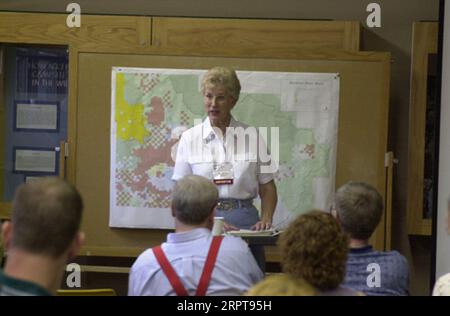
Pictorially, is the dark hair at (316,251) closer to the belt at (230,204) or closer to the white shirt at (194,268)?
the white shirt at (194,268)

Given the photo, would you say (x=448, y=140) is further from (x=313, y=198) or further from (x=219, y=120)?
(x=219, y=120)

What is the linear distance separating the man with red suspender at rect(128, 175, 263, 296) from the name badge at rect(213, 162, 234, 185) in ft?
4.63

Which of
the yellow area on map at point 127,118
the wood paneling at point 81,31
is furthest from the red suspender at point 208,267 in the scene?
the wood paneling at point 81,31

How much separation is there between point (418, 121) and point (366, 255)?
2620 mm

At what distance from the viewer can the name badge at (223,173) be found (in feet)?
15.1

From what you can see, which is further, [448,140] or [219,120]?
[448,140]

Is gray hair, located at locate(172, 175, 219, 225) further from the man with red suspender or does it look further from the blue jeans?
the blue jeans

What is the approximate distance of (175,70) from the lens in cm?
571

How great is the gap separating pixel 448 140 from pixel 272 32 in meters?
1.40

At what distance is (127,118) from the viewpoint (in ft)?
18.9

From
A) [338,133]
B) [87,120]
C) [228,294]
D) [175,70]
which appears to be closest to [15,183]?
[87,120]

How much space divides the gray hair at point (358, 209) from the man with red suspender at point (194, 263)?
0.42m

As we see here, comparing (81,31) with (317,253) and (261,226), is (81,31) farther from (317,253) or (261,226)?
(317,253)
